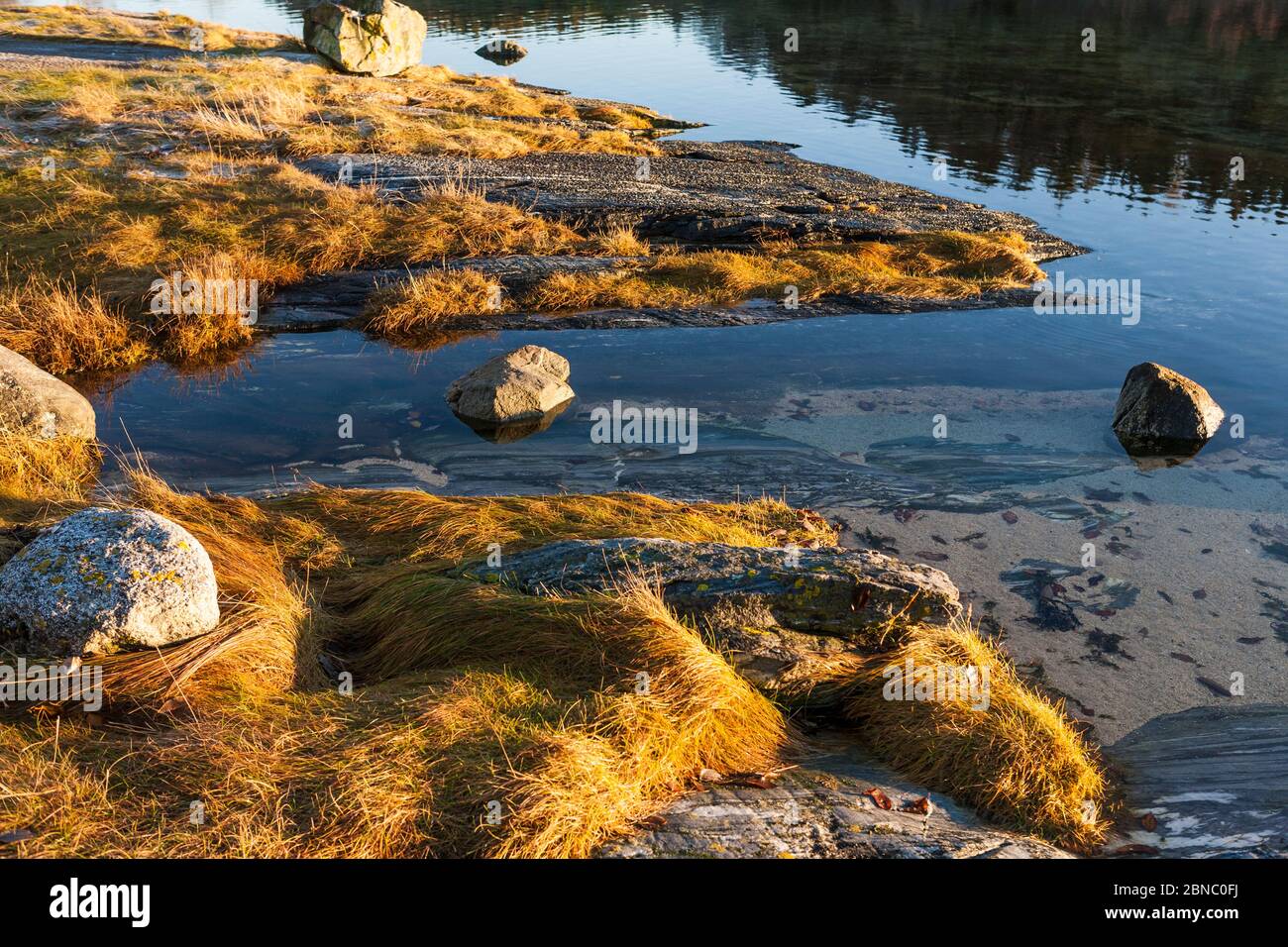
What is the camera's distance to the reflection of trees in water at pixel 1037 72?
1209 inches

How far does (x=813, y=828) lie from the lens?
5.65 m

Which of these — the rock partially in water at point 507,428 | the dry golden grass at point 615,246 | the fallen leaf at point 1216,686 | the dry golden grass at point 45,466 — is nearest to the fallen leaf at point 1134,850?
the fallen leaf at point 1216,686

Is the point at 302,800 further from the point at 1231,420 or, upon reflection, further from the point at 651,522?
the point at 1231,420

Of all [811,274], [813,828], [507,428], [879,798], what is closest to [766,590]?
[879,798]

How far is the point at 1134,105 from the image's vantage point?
37812mm

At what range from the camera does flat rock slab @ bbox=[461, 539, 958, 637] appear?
7.51 metres

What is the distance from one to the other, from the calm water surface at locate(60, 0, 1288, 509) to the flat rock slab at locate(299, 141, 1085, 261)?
2.60m

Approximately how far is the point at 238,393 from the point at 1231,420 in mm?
14698

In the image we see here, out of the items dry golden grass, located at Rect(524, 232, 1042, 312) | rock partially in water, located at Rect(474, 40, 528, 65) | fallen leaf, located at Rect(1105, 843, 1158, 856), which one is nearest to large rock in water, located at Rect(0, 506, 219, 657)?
fallen leaf, located at Rect(1105, 843, 1158, 856)

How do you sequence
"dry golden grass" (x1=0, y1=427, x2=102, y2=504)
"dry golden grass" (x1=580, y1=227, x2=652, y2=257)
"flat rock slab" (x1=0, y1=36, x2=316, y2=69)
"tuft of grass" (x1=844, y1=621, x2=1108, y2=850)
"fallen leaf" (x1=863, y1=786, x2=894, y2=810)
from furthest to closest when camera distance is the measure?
"flat rock slab" (x1=0, y1=36, x2=316, y2=69) < "dry golden grass" (x1=580, y1=227, x2=652, y2=257) < "dry golden grass" (x1=0, y1=427, x2=102, y2=504) < "tuft of grass" (x1=844, y1=621, x2=1108, y2=850) < "fallen leaf" (x1=863, y1=786, x2=894, y2=810)

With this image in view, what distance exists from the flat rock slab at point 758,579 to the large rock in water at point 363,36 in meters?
34.7

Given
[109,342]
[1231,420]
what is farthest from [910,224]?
[109,342]

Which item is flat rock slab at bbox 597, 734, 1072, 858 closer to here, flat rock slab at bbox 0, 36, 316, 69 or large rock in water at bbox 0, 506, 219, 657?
large rock in water at bbox 0, 506, 219, 657

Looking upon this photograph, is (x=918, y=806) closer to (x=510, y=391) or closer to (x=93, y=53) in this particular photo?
(x=510, y=391)
